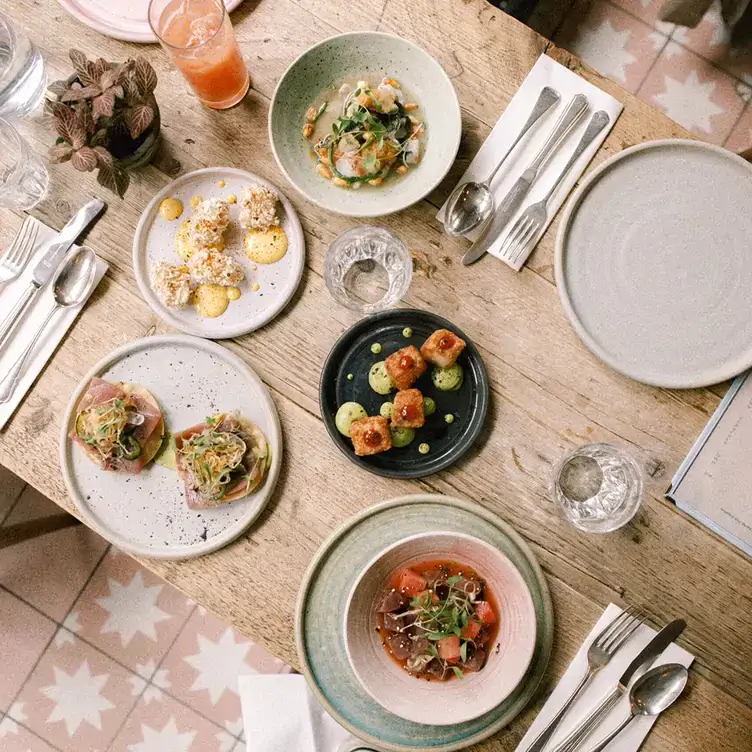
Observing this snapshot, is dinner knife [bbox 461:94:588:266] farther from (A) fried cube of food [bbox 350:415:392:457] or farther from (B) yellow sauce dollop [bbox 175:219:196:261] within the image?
(B) yellow sauce dollop [bbox 175:219:196:261]

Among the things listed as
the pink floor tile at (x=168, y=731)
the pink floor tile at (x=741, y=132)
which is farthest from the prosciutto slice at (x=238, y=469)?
the pink floor tile at (x=741, y=132)

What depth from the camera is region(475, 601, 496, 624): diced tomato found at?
1.42 metres

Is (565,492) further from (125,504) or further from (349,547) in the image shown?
(125,504)

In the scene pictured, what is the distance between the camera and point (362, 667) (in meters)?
1.36

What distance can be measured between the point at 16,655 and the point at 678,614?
8.02ft

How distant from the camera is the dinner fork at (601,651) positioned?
1.45 m

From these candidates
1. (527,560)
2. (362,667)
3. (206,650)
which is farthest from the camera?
(206,650)

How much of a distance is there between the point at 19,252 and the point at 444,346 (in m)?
1.01

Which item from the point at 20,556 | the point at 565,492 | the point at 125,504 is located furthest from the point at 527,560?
the point at 20,556

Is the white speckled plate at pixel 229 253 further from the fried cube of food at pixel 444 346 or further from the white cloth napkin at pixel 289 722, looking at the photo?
the white cloth napkin at pixel 289 722

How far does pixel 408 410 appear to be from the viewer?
143 cm

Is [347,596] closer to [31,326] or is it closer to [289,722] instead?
[289,722]

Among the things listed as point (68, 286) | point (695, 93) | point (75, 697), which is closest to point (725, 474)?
point (68, 286)

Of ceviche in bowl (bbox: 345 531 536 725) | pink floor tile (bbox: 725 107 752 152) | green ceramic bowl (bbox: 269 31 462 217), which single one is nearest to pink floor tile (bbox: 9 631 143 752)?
ceviche in bowl (bbox: 345 531 536 725)
